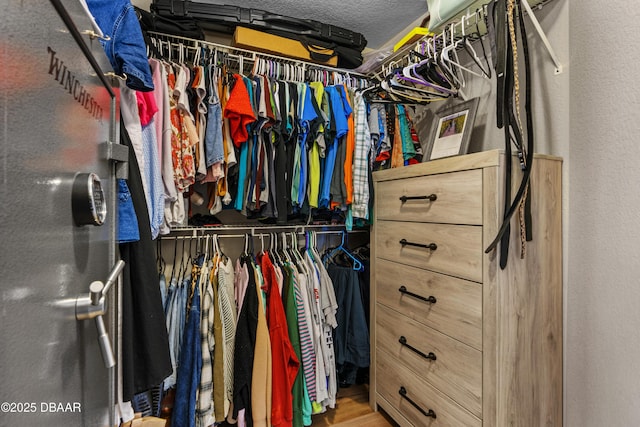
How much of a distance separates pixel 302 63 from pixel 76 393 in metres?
1.78

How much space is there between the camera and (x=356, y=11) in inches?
72.9

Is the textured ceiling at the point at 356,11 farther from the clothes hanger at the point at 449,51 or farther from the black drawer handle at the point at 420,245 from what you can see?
the black drawer handle at the point at 420,245

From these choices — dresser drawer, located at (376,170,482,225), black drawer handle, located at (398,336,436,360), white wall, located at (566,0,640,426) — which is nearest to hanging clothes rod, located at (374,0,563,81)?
white wall, located at (566,0,640,426)

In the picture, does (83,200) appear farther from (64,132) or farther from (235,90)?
(235,90)

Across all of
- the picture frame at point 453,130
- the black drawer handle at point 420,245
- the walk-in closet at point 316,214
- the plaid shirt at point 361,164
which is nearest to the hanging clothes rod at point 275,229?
the walk-in closet at point 316,214

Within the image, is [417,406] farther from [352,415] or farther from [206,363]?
[206,363]

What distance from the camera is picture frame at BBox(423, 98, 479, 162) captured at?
1.35 meters

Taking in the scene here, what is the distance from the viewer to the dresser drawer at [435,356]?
1085 millimetres

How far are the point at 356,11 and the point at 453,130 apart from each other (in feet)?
3.43

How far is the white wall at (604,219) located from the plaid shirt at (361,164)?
88 centimetres

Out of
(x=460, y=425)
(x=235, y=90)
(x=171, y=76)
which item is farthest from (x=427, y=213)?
(x=171, y=76)

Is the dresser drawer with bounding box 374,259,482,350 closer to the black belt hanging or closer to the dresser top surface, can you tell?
the black belt hanging

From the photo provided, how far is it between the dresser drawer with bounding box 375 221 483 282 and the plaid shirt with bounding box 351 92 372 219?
0.15 m

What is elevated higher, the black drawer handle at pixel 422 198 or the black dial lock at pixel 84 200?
the black drawer handle at pixel 422 198
